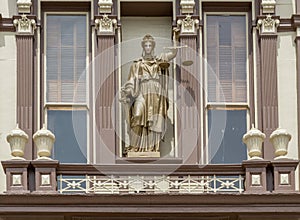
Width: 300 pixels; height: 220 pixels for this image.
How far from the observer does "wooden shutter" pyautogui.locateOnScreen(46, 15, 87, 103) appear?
34531 mm

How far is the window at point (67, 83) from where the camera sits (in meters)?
34.0

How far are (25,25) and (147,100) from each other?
9.97ft

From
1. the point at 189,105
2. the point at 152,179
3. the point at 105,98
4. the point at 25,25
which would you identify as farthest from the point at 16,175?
the point at 189,105

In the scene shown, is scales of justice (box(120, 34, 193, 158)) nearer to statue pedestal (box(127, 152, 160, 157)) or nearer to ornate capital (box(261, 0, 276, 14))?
statue pedestal (box(127, 152, 160, 157))

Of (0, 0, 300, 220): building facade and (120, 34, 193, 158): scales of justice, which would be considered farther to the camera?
(120, 34, 193, 158): scales of justice

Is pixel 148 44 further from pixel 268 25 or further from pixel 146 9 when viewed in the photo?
pixel 268 25

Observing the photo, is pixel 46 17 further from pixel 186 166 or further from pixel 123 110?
Result: pixel 186 166

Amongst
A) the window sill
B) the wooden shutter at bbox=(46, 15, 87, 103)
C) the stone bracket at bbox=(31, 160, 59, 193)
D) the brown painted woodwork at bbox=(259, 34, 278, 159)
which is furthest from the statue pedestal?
the brown painted woodwork at bbox=(259, 34, 278, 159)

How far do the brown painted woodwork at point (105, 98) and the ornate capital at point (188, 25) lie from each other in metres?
1.43

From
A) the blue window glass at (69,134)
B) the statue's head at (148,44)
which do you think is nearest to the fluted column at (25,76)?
the blue window glass at (69,134)

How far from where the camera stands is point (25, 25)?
3447 centimetres

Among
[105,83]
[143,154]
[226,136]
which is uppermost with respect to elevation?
[105,83]

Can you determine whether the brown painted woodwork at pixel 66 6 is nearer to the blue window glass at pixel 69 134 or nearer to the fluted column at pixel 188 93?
the fluted column at pixel 188 93

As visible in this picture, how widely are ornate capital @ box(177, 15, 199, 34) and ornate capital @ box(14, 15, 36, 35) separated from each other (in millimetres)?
3034
